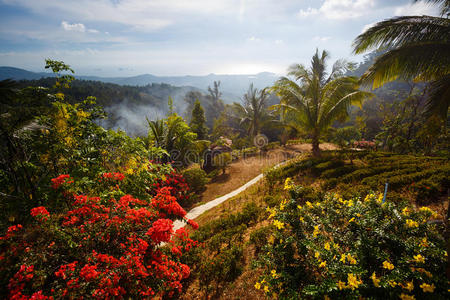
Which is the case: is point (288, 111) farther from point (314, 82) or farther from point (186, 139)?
point (186, 139)

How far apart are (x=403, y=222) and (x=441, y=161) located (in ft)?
17.7

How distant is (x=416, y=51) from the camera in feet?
13.4

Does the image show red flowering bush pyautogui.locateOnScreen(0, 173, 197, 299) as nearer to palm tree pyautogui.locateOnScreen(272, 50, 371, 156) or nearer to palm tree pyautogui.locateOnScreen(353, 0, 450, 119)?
palm tree pyautogui.locateOnScreen(353, 0, 450, 119)

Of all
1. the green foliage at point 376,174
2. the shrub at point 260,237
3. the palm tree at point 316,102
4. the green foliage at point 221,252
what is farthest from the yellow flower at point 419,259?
the palm tree at point 316,102

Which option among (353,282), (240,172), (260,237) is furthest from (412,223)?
(240,172)

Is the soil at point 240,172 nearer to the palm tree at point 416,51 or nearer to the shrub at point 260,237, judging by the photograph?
the shrub at point 260,237

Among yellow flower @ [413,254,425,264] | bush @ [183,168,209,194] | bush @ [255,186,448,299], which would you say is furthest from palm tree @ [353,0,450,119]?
bush @ [183,168,209,194]

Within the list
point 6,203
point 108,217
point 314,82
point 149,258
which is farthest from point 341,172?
point 6,203

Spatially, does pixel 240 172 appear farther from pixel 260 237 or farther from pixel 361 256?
pixel 361 256

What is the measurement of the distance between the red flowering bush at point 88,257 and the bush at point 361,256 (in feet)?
6.00

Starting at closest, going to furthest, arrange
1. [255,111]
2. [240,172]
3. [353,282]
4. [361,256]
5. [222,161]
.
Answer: [353,282] < [361,256] < [240,172] < [222,161] < [255,111]

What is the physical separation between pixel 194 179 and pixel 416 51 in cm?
901

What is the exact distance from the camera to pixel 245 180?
10625 millimetres

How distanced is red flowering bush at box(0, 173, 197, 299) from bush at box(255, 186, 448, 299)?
183 cm
